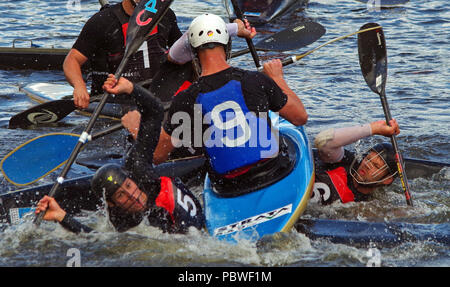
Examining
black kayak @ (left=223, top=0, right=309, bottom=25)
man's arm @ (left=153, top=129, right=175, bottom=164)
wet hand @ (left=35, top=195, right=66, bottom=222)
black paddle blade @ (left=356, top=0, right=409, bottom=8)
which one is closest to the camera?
wet hand @ (left=35, top=195, right=66, bottom=222)

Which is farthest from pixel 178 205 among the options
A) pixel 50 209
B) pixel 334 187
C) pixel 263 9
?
pixel 263 9

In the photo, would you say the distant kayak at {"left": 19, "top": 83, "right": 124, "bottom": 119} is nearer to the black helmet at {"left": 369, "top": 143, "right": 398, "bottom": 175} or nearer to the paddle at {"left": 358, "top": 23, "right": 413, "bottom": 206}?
the paddle at {"left": 358, "top": 23, "right": 413, "bottom": 206}

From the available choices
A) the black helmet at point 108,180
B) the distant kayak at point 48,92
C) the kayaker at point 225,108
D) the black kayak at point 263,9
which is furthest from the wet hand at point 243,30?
the black kayak at point 263,9

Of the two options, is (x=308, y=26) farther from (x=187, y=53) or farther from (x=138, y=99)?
(x=138, y=99)

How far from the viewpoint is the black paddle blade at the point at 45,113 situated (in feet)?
20.8

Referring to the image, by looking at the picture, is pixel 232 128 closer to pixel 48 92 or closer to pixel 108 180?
pixel 108 180

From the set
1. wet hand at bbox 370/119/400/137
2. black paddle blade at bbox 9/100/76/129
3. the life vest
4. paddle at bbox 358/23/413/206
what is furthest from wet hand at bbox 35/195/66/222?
paddle at bbox 358/23/413/206

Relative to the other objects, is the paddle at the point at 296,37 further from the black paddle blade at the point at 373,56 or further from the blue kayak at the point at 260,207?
the blue kayak at the point at 260,207

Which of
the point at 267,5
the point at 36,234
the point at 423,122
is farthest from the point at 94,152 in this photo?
the point at 267,5

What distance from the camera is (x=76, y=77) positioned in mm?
5648

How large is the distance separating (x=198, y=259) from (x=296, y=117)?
115 centimetres

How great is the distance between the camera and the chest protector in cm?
393

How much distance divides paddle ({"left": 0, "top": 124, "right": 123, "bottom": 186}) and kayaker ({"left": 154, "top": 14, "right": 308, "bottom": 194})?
1.13 metres

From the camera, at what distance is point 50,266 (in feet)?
13.2
